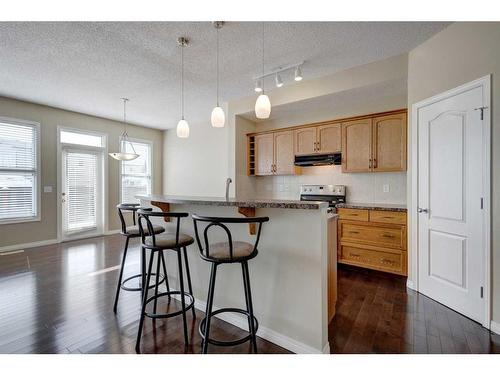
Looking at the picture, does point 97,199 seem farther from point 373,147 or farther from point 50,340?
point 373,147

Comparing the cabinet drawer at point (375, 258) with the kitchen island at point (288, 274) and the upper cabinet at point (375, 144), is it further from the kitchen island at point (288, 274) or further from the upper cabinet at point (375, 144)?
the kitchen island at point (288, 274)

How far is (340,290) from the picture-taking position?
2805 millimetres

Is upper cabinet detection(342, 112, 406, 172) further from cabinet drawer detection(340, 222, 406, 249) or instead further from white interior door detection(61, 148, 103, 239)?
white interior door detection(61, 148, 103, 239)

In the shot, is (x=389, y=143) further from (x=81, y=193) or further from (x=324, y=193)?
(x=81, y=193)

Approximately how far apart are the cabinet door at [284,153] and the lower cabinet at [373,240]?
128cm

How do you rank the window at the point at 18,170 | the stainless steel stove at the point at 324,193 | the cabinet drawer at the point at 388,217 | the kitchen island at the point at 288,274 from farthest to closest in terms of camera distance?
1. the window at the point at 18,170
2. the stainless steel stove at the point at 324,193
3. the cabinet drawer at the point at 388,217
4. the kitchen island at the point at 288,274

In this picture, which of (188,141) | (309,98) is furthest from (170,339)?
(188,141)

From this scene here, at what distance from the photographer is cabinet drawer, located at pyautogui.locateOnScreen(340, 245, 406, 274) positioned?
3141 millimetres

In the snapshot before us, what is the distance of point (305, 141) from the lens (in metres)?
4.25

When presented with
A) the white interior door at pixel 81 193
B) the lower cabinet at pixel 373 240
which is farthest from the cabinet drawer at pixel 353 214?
the white interior door at pixel 81 193

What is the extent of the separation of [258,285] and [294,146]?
9.64 feet

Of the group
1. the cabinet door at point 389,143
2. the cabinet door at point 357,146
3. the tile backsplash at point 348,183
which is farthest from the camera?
the tile backsplash at point 348,183

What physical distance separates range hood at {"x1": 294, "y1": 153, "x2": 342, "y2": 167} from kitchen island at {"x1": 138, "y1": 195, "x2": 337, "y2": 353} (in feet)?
6.71

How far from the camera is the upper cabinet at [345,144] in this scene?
11.2 feet
